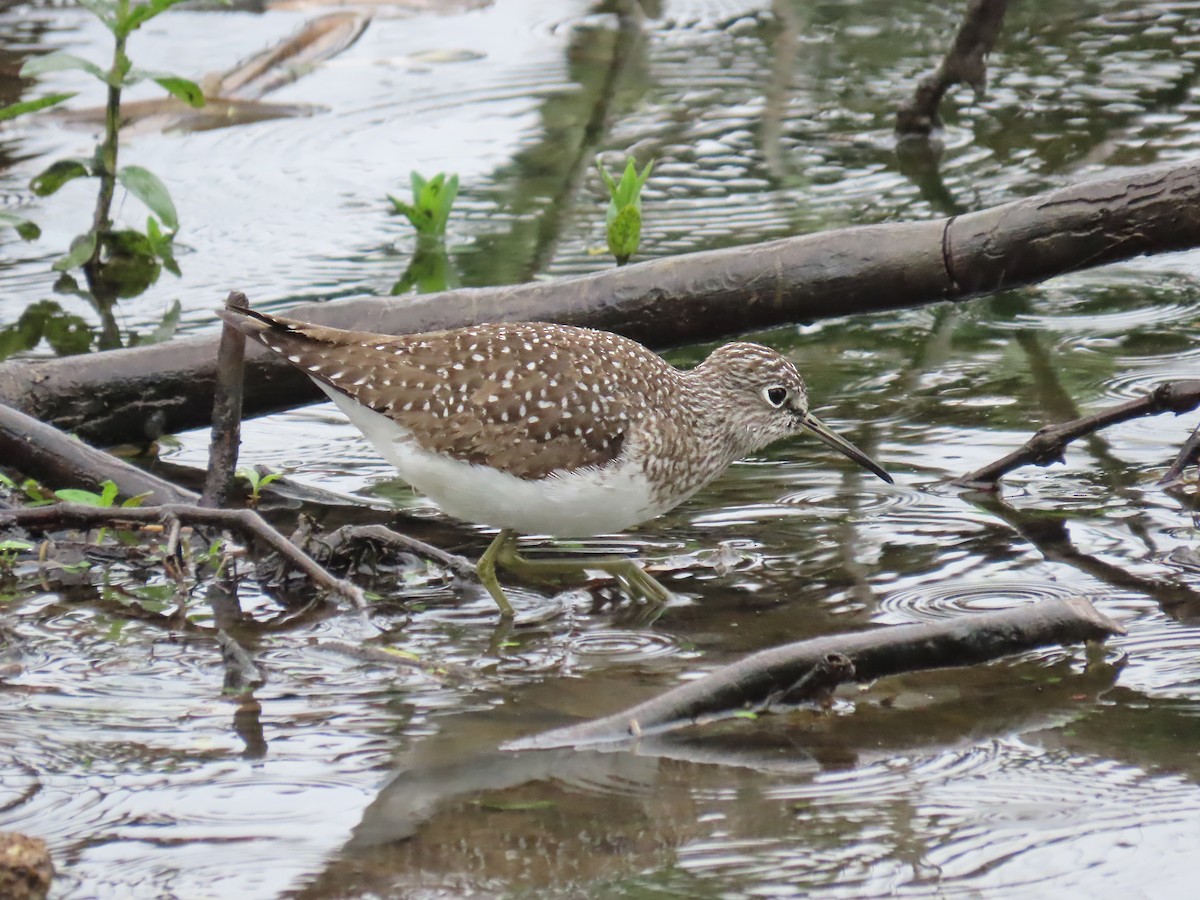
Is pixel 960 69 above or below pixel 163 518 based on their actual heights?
above

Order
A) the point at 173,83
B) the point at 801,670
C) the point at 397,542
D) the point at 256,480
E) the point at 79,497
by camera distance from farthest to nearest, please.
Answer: the point at 173,83
the point at 256,480
the point at 79,497
the point at 397,542
the point at 801,670

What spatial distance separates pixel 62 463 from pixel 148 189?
2.71 m

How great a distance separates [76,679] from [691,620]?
6.95ft

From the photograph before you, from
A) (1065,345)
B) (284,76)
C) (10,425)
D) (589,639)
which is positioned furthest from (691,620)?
(284,76)

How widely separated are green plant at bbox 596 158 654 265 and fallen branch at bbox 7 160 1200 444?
135 centimetres

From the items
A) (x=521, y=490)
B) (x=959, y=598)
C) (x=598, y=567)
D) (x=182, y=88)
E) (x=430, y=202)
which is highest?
(x=182, y=88)

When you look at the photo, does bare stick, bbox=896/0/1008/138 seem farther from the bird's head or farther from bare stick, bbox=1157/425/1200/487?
bare stick, bbox=1157/425/1200/487

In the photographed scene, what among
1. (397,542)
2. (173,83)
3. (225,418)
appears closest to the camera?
(397,542)

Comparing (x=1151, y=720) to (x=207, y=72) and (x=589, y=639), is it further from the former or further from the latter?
(x=207, y=72)

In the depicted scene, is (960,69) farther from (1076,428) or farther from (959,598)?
(959,598)

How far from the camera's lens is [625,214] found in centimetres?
879

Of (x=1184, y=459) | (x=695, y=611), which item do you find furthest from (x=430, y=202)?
(x=1184, y=459)

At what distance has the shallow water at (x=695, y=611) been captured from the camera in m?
4.38

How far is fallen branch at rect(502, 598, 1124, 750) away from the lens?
4934 mm
